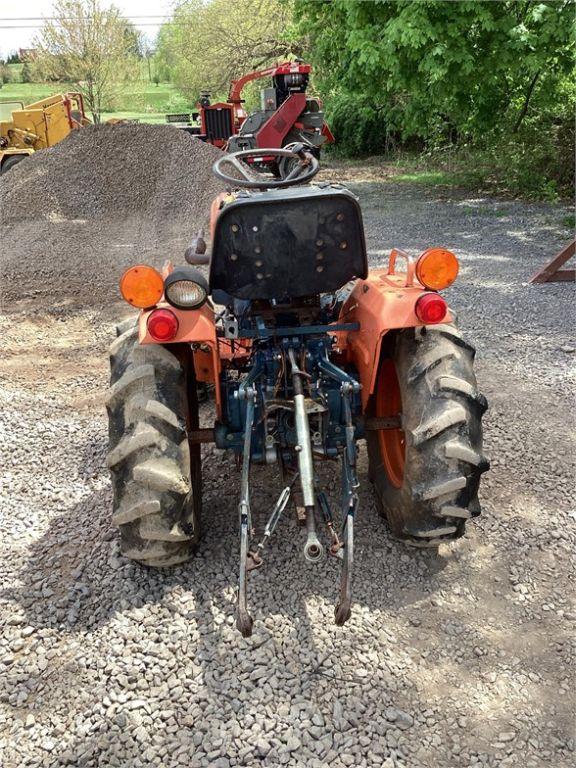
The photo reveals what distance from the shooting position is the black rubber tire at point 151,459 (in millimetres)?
2684

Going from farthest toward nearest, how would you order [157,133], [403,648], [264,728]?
1. [157,133]
2. [403,648]
3. [264,728]

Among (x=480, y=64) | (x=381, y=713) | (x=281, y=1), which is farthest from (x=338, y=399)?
(x=281, y=1)

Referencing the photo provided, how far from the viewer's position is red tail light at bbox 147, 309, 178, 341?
2.75 meters

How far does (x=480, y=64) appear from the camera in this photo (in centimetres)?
1039

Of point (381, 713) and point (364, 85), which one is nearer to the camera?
point (381, 713)

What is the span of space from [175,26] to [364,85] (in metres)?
22.3

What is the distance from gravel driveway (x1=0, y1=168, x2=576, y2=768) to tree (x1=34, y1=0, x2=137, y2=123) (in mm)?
22740

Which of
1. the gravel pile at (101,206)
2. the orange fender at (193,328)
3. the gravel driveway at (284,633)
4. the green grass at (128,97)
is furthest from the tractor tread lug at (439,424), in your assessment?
the green grass at (128,97)

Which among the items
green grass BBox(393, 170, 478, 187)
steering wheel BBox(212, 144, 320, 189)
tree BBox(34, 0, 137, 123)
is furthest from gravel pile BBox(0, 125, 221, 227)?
tree BBox(34, 0, 137, 123)

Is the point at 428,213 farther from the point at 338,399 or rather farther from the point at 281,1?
the point at 338,399

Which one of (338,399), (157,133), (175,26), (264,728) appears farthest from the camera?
(175,26)

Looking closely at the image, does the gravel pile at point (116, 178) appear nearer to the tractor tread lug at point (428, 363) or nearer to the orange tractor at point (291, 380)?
the orange tractor at point (291, 380)

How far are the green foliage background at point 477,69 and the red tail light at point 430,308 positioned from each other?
817cm

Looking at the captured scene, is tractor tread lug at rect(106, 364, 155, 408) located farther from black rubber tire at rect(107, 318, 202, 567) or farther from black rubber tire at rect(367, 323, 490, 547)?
black rubber tire at rect(367, 323, 490, 547)
